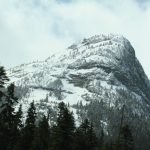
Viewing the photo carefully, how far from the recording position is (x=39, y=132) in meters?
81.8

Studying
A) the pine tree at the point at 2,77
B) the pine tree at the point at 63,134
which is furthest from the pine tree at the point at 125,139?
the pine tree at the point at 2,77

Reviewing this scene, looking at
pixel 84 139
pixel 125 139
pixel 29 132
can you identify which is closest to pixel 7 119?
pixel 29 132

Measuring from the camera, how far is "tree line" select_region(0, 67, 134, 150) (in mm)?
62469

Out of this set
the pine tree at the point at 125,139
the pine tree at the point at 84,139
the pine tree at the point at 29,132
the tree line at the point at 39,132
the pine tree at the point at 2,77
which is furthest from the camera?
the pine tree at the point at 125,139

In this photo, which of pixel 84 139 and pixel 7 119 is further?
pixel 84 139

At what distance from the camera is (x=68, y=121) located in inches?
2581

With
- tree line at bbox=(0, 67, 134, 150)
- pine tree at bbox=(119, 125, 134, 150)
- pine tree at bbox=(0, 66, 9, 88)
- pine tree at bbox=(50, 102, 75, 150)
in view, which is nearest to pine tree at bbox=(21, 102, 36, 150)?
tree line at bbox=(0, 67, 134, 150)

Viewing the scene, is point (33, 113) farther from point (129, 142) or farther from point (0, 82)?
point (0, 82)

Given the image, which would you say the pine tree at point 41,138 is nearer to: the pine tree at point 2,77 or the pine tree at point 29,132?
the pine tree at point 29,132

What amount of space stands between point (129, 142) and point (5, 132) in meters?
23.6

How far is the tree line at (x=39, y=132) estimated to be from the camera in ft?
205

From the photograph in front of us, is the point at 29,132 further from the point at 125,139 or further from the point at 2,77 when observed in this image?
the point at 2,77

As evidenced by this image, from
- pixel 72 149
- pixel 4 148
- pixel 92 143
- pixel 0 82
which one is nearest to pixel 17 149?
pixel 4 148

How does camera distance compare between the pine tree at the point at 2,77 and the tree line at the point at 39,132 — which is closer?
the pine tree at the point at 2,77
